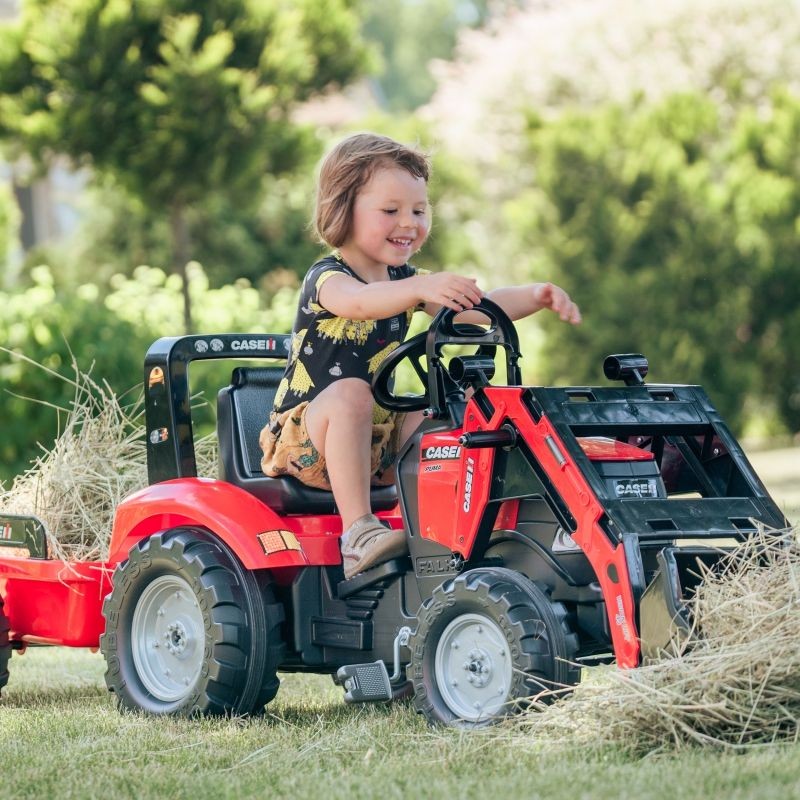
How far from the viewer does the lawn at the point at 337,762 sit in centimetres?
336

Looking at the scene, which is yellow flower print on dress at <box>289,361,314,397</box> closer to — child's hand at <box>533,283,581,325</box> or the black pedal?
the black pedal

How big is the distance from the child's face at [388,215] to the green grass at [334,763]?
1.42 m

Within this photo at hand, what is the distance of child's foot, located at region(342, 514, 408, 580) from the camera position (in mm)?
4551

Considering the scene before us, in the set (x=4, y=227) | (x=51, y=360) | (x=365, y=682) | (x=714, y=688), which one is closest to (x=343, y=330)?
(x=365, y=682)

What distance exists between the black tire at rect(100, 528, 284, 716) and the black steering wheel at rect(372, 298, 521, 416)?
28.4 inches

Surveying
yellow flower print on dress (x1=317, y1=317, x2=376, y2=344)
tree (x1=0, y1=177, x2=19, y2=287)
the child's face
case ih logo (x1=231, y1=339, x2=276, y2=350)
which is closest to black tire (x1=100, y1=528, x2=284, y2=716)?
yellow flower print on dress (x1=317, y1=317, x2=376, y2=344)

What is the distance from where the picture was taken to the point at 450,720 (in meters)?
4.12

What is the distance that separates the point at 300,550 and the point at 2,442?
16.6ft

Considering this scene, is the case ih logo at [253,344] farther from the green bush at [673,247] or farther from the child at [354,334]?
the green bush at [673,247]

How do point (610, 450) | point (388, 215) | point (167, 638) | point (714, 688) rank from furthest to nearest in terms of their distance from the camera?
1. point (167, 638)
2. point (388, 215)
3. point (610, 450)
4. point (714, 688)

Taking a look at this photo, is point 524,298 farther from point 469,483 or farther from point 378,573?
point 378,573

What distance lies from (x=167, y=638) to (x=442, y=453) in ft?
3.76

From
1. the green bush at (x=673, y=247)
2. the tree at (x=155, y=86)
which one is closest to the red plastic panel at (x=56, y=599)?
the tree at (x=155, y=86)

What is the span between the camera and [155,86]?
12.2 metres
